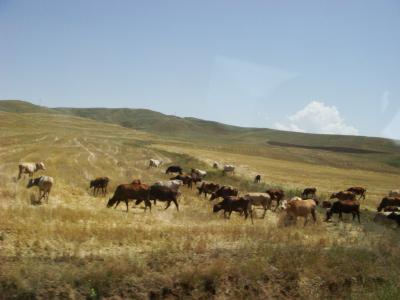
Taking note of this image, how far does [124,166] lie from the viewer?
51438 mm

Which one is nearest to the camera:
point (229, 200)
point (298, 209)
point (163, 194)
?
point (298, 209)

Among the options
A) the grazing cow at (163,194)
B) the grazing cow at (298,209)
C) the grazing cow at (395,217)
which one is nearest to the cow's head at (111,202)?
the grazing cow at (163,194)

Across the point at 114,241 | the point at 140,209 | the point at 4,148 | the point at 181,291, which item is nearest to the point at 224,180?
the point at 140,209

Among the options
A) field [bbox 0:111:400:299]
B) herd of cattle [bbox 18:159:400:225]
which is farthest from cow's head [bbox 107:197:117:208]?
field [bbox 0:111:400:299]

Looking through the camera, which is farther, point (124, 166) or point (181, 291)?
point (124, 166)

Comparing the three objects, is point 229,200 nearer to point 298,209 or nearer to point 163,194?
point 298,209

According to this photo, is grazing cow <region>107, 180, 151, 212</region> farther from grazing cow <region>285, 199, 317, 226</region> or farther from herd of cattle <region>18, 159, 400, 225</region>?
grazing cow <region>285, 199, 317, 226</region>

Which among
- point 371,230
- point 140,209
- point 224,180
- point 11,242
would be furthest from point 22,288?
point 224,180

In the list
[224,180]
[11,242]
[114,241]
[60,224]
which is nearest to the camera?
[11,242]

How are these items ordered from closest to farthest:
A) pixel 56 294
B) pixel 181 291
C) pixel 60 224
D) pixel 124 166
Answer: pixel 56 294 < pixel 181 291 < pixel 60 224 < pixel 124 166

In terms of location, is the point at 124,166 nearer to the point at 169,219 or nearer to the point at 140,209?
the point at 140,209

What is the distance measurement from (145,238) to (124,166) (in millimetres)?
34857

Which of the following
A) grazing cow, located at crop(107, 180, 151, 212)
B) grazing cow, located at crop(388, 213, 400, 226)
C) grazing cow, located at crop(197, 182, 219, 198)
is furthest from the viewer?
grazing cow, located at crop(197, 182, 219, 198)

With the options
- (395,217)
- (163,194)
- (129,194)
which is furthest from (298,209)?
(129,194)
